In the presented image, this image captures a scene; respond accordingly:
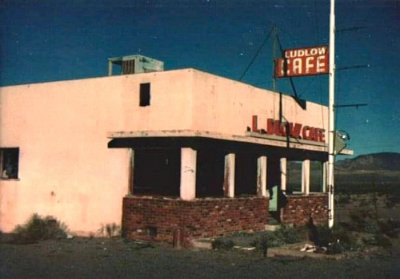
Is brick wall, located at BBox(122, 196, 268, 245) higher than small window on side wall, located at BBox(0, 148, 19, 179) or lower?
lower

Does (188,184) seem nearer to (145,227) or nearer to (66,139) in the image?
(145,227)

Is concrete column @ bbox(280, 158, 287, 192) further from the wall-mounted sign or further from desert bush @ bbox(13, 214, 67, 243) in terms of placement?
desert bush @ bbox(13, 214, 67, 243)

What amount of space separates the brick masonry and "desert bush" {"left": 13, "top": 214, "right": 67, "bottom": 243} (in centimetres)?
765

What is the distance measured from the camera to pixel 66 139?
17.7m

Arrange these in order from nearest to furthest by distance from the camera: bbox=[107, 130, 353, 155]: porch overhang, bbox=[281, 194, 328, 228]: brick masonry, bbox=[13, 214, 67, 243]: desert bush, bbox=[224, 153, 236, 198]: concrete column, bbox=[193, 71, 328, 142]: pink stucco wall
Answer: bbox=[107, 130, 353, 155]: porch overhang < bbox=[193, 71, 328, 142]: pink stucco wall < bbox=[13, 214, 67, 243]: desert bush < bbox=[224, 153, 236, 198]: concrete column < bbox=[281, 194, 328, 228]: brick masonry

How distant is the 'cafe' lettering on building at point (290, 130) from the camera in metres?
18.2

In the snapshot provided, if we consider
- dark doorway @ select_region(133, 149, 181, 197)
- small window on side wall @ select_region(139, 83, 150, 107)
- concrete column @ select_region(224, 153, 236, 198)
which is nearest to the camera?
small window on side wall @ select_region(139, 83, 150, 107)

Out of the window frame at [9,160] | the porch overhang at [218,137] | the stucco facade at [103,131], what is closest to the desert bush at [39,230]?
the stucco facade at [103,131]

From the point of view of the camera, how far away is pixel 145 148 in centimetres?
1597

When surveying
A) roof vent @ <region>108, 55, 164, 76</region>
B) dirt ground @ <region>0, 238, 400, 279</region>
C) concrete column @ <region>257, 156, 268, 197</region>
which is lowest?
dirt ground @ <region>0, 238, 400, 279</region>

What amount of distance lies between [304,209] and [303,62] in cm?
608

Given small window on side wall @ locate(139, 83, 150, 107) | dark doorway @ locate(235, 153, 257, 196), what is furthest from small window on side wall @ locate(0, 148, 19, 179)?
dark doorway @ locate(235, 153, 257, 196)

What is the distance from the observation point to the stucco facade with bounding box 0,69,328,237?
1540 cm

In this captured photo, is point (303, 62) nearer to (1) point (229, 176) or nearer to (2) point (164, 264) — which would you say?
(1) point (229, 176)
